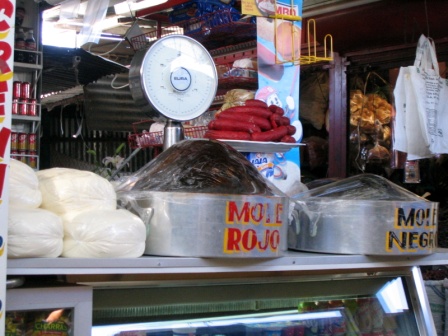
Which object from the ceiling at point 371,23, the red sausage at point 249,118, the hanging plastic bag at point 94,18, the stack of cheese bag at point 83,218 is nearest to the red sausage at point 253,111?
the red sausage at point 249,118

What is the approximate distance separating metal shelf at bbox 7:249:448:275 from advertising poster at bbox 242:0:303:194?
3.78 feet

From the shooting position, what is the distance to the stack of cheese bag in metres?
1.79

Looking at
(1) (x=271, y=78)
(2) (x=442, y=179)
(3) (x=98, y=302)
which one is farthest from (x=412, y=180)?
(3) (x=98, y=302)

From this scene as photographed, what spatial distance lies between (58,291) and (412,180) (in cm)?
378

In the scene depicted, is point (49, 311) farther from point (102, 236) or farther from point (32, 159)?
point (32, 159)

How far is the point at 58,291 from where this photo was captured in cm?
176

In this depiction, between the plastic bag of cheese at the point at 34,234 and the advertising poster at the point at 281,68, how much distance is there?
75.5 inches

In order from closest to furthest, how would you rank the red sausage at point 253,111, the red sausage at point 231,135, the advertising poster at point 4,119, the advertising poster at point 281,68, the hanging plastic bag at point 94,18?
1. the advertising poster at point 4,119
2. the red sausage at point 231,135
3. the red sausage at point 253,111
4. the advertising poster at point 281,68
5. the hanging plastic bag at point 94,18

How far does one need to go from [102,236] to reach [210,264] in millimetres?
358

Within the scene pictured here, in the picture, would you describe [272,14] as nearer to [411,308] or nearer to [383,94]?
[411,308]

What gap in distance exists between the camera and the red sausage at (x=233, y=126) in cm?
330

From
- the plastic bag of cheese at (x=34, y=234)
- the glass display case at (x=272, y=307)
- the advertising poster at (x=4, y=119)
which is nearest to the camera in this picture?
the advertising poster at (x=4, y=119)

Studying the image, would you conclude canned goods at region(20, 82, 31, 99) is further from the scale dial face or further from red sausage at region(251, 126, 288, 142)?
the scale dial face

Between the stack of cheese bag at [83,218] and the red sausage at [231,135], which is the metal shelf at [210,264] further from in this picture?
the red sausage at [231,135]
